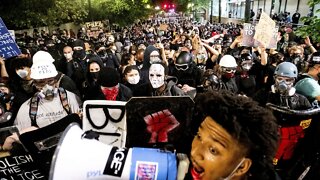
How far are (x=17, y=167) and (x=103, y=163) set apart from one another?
3.68 ft

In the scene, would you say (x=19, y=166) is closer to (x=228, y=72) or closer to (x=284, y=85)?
(x=284, y=85)

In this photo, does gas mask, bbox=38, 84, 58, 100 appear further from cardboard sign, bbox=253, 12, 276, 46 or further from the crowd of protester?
cardboard sign, bbox=253, 12, 276, 46

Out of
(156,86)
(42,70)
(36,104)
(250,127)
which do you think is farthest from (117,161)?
(156,86)

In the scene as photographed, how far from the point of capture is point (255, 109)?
1.44 meters

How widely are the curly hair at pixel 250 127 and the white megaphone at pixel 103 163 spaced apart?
346 millimetres

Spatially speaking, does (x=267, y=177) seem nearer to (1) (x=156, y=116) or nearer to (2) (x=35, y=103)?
(1) (x=156, y=116)

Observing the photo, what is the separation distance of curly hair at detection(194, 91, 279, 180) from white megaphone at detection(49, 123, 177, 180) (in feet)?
1.13

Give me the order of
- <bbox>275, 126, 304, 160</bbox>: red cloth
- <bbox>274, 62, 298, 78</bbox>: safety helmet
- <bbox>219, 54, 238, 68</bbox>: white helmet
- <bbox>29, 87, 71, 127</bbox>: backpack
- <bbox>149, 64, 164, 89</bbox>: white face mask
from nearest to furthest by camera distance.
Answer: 1. <bbox>275, 126, 304, 160</bbox>: red cloth
2. <bbox>29, 87, 71, 127</bbox>: backpack
3. <bbox>274, 62, 298, 78</bbox>: safety helmet
4. <bbox>149, 64, 164, 89</bbox>: white face mask
5. <bbox>219, 54, 238, 68</bbox>: white helmet

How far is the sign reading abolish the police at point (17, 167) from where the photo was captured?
2250 mm

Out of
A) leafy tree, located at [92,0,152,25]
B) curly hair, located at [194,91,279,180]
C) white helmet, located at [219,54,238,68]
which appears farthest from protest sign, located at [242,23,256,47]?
leafy tree, located at [92,0,152,25]

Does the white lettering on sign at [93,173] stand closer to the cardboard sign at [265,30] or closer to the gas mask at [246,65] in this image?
the gas mask at [246,65]

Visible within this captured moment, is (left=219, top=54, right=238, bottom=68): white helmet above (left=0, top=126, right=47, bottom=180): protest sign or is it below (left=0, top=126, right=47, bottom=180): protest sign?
above

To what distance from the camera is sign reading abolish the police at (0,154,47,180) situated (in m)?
2.25

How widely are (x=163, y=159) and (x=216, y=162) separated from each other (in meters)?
0.29
